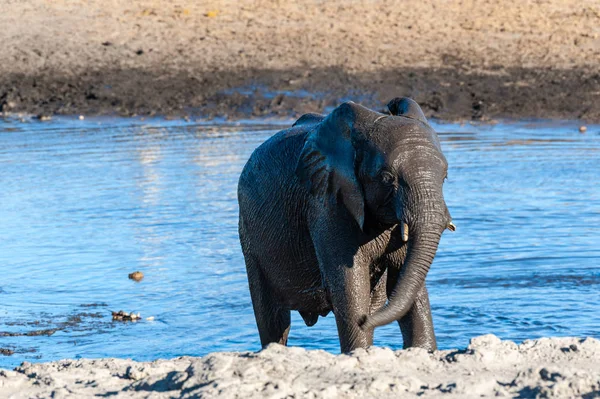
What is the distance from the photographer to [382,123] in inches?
225

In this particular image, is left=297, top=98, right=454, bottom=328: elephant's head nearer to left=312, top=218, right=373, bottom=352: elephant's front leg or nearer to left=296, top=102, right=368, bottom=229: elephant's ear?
left=296, top=102, right=368, bottom=229: elephant's ear

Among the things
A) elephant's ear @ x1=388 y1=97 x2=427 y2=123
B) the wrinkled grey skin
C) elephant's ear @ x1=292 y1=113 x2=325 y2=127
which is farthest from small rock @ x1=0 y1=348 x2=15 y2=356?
elephant's ear @ x1=388 y1=97 x2=427 y2=123

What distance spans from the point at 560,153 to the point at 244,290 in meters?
7.47

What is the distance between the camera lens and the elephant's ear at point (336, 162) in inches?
226

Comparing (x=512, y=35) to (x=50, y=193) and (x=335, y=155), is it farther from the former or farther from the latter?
(x=335, y=155)

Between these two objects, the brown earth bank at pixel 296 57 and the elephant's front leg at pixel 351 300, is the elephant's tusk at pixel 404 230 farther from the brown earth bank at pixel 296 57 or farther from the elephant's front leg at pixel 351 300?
the brown earth bank at pixel 296 57

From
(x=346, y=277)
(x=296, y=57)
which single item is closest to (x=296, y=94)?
(x=296, y=57)

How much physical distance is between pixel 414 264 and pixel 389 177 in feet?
1.42

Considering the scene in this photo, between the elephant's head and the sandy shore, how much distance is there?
432mm

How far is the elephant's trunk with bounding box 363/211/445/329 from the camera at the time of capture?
5.36 m

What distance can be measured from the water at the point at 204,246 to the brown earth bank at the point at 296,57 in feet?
7.36

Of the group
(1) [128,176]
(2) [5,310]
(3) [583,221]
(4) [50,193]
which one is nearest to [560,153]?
(3) [583,221]

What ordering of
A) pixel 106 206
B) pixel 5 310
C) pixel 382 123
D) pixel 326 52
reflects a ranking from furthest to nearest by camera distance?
1. pixel 326 52
2. pixel 106 206
3. pixel 5 310
4. pixel 382 123

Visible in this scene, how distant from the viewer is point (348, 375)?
4.89 metres
